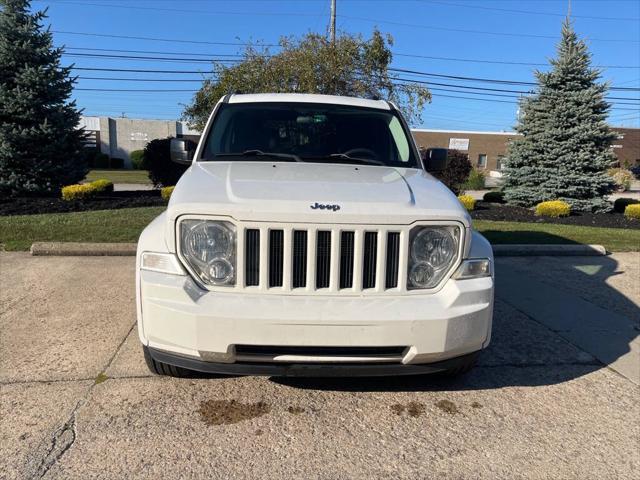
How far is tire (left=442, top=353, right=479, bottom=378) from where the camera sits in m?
2.94

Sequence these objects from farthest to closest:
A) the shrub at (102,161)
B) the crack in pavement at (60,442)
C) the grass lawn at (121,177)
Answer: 1. the shrub at (102,161)
2. the grass lawn at (121,177)
3. the crack in pavement at (60,442)

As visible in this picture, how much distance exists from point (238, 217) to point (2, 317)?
3.09 metres

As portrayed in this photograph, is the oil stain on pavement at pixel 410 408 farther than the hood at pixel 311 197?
Yes

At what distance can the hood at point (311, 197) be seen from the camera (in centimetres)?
263

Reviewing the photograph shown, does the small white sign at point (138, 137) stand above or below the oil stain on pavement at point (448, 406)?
above

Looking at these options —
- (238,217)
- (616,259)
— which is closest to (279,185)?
(238,217)

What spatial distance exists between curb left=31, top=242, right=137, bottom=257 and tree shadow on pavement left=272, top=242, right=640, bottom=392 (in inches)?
176

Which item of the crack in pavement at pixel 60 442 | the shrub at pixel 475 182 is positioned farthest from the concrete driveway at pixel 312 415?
the shrub at pixel 475 182

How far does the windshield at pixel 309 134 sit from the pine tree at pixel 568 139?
10.8 m

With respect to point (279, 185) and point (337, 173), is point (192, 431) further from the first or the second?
point (337, 173)

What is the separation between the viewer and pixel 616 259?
7.75m

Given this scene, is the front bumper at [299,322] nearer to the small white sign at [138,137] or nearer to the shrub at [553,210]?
the shrub at [553,210]

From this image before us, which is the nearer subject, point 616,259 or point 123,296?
point 123,296

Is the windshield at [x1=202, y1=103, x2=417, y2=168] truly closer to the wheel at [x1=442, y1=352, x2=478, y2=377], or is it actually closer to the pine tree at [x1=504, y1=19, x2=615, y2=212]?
the wheel at [x1=442, y1=352, x2=478, y2=377]
